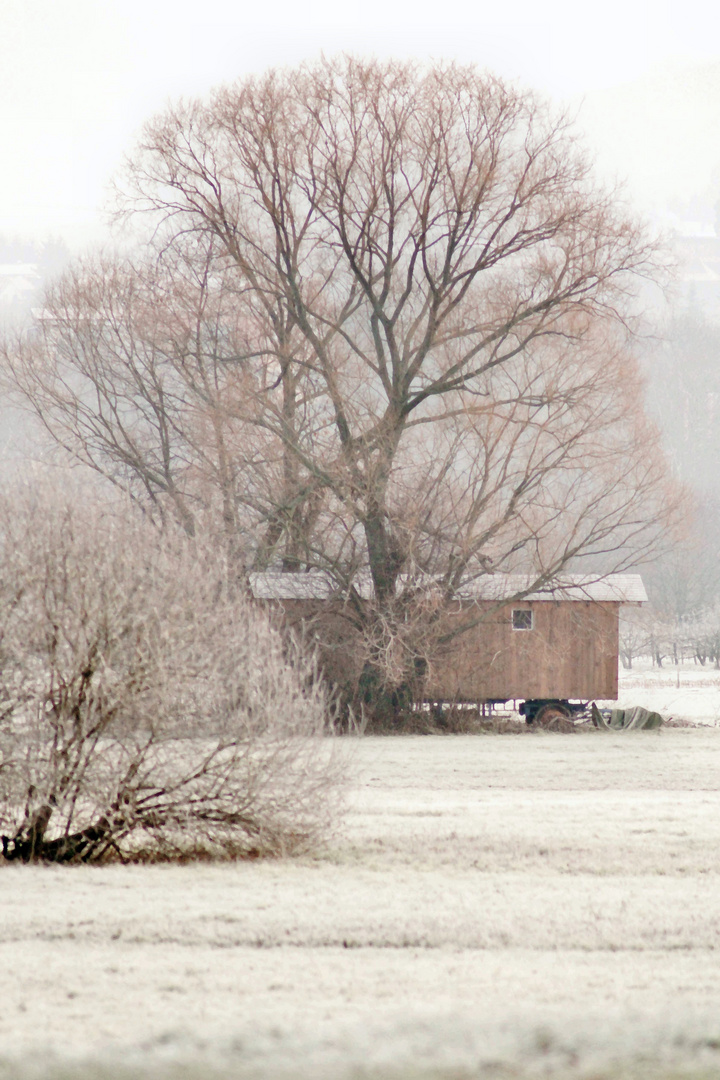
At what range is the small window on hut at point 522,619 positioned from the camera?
29.8 metres

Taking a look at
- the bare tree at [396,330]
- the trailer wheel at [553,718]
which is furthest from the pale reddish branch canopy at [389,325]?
the trailer wheel at [553,718]

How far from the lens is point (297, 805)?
36.2ft

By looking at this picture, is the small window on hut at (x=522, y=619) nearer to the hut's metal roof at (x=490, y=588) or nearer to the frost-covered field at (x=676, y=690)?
the hut's metal roof at (x=490, y=588)

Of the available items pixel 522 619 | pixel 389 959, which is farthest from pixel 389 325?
pixel 389 959

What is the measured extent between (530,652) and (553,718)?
1528 mm

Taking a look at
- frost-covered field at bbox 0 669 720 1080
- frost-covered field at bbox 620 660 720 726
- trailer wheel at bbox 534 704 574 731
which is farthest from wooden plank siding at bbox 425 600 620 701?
frost-covered field at bbox 0 669 720 1080

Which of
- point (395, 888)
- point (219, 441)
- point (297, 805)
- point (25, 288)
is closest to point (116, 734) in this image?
point (297, 805)

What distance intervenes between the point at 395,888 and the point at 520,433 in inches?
740

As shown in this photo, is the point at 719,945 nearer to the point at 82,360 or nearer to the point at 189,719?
the point at 189,719

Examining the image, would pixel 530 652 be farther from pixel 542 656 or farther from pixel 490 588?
pixel 490 588

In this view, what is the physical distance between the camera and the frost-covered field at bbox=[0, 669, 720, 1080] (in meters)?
5.36

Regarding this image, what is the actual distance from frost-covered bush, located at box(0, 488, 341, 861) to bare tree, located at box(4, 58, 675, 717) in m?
15.5

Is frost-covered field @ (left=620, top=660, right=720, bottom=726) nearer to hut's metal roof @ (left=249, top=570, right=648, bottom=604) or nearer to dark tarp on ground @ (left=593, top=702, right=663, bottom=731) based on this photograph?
dark tarp on ground @ (left=593, top=702, right=663, bottom=731)

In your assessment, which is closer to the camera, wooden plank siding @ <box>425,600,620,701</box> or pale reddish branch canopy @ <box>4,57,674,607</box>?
pale reddish branch canopy @ <box>4,57,674,607</box>
